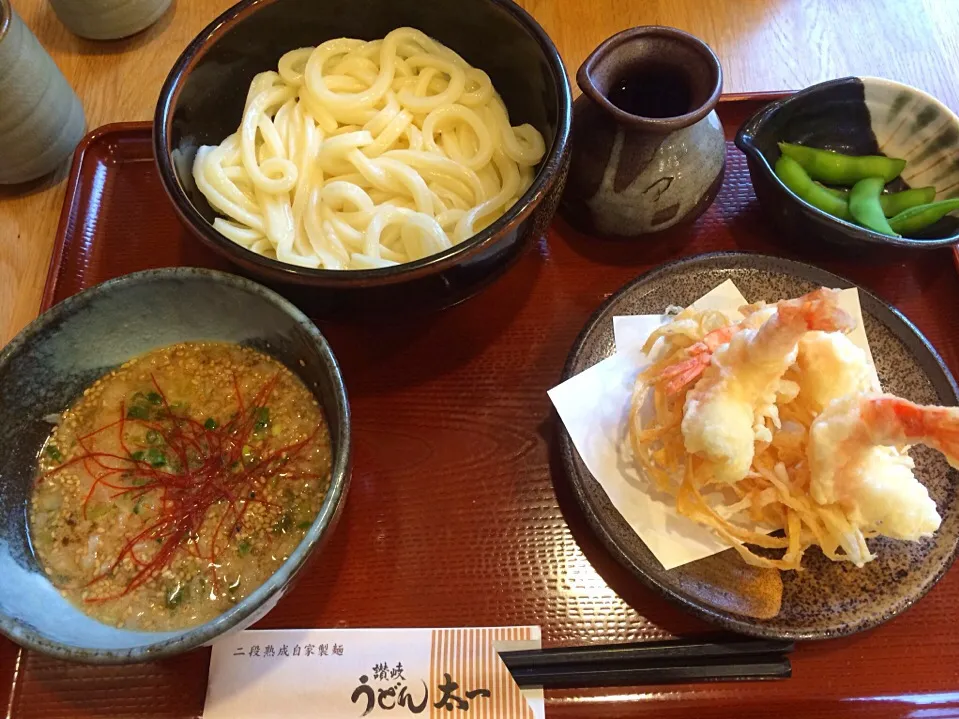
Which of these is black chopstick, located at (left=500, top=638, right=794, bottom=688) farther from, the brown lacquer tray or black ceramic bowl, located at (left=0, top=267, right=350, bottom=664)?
black ceramic bowl, located at (left=0, top=267, right=350, bottom=664)

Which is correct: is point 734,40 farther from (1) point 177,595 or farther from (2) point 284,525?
(1) point 177,595

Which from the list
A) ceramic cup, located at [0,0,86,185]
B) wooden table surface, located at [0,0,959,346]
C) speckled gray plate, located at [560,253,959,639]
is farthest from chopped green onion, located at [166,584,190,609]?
wooden table surface, located at [0,0,959,346]

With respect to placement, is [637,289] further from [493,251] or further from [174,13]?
[174,13]

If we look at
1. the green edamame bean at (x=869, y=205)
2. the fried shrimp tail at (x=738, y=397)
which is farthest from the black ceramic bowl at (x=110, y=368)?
the green edamame bean at (x=869, y=205)

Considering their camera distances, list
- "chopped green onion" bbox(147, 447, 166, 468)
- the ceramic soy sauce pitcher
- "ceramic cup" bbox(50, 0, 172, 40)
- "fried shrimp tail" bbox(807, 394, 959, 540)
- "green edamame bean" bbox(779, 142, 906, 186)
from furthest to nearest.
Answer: "ceramic cup" bbox(50, 0, 172, 40), "green edamame bean" bbox(779, 142, 906, 186), the ceramic soy sauce pitcher, "chopped green onion" bbox(147, 447, 166, 468), "fried shrimp tail" bbox(807, 394, 959, 540)

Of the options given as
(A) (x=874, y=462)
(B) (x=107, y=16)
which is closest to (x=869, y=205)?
(A) (x=874, y=462)
